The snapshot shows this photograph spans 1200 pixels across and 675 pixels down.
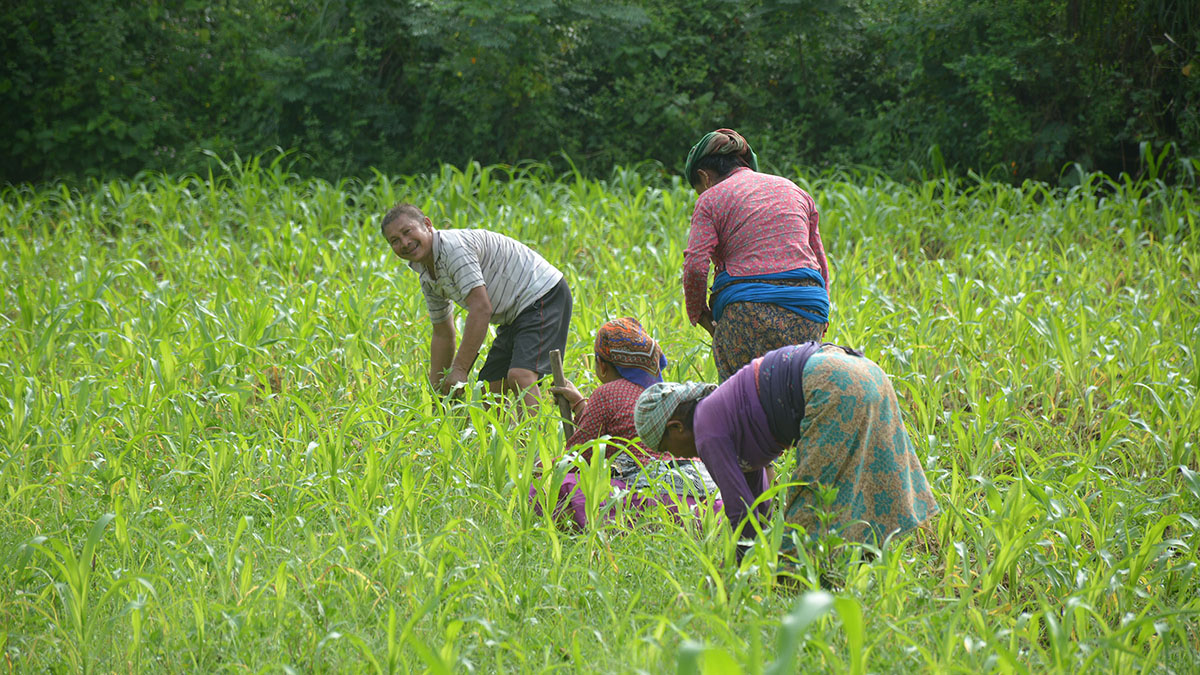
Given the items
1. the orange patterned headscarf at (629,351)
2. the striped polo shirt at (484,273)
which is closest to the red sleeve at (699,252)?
the orange patterned headscarf at (629,351)

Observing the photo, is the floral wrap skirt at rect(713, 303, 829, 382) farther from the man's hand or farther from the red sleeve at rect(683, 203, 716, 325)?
the man's hand

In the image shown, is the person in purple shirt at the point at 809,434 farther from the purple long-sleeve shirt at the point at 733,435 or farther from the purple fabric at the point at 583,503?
the purple fabric at the point at 583,503

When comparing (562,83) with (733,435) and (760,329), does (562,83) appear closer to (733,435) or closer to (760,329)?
(760,329)

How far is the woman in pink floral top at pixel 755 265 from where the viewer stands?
9.89 ft

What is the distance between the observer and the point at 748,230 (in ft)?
9.98

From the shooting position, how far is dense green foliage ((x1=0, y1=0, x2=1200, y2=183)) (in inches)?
298

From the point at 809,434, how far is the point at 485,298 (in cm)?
149

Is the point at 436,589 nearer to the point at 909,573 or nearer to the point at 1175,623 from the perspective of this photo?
the point at 909,573

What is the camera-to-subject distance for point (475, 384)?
11.3 ft

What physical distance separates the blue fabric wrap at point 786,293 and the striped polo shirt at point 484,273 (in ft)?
2.93

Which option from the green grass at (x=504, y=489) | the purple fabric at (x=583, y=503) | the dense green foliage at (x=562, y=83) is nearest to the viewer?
the green grass at (x=504, y=489)

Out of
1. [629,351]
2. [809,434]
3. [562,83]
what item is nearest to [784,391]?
[809,434]

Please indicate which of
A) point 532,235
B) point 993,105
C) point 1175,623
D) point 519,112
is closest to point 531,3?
point 519,112

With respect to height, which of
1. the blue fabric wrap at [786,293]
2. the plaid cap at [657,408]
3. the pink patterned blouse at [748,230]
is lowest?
the plaid cap at [657,408]
